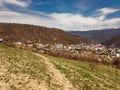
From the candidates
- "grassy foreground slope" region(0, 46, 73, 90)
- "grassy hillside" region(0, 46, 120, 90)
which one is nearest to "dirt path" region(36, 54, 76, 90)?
"grassy hillside" region(0, 46, 120, 90)

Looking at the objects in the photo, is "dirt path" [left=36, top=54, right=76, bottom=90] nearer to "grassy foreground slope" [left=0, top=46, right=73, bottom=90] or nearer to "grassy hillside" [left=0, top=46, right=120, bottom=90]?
"grassy hillside" [left=0, top=46, right=120, bottom=90]

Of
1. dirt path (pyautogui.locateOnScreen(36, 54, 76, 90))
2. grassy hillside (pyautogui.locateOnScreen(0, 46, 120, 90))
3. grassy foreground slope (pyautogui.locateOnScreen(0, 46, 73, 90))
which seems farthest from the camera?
dirt path (pyautogui.locateOnScreen(36, 54, 76, 90))

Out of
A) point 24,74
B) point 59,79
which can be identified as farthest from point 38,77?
point 59,79

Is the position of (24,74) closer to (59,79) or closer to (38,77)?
(38,77)

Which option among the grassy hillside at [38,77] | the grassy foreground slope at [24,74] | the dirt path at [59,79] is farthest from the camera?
the dirt path at [59,79]

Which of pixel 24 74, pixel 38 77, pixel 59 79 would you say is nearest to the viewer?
pixel 38 77

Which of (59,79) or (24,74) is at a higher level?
(24,74)

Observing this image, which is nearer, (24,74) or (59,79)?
(24,74)

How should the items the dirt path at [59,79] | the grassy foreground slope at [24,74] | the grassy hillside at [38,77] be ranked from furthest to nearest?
the dirt path at [59,79] → the grassy hillside at [38,77] → the grassy foreground slope at [24,74]

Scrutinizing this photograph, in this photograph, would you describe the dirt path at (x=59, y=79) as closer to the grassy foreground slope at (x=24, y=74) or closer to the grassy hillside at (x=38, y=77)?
the grassy hillside at (x=38, y=77)

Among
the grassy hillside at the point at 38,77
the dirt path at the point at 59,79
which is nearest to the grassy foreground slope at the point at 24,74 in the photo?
the grassy hillside at the point at 38,77

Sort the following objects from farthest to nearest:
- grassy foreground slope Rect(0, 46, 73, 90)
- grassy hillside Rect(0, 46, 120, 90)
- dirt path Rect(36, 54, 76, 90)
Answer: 1. dirt path Rect(36, 54, 76, 90)
2. grassy hillside Rect(0, 46, 120, 90)
3. grassy foreground slope Rect(0, 46, 73, 90)

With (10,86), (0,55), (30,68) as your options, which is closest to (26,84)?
(10,86)

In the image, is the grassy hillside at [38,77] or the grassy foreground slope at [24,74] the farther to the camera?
the grassy hillside at [38,77]
